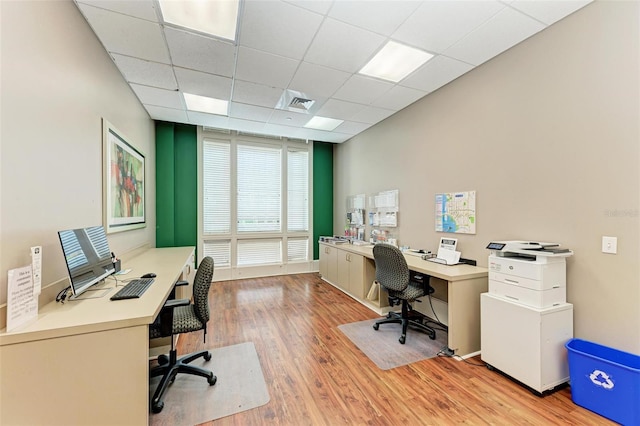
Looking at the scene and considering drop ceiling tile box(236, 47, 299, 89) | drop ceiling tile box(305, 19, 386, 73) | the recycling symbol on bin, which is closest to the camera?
the recycling symbol on bin

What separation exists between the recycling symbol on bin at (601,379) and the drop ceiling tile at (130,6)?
4040 millimetres

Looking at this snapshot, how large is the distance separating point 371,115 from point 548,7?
234 centimetres

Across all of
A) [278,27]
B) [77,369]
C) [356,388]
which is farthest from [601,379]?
[278,27]

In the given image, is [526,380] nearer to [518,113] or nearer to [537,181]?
[537,181]

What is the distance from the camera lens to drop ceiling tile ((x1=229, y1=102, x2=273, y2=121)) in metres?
3.79

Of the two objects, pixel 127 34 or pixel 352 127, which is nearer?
pixel 127 34

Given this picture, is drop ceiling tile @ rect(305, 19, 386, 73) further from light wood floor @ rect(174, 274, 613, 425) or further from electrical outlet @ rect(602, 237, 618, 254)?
light wood floor @ rect(174, 274, 613, 425)

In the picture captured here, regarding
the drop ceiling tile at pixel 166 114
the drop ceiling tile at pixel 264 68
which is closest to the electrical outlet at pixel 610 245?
the drop ceiling tile at pixel 264 68

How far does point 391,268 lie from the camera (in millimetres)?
2830

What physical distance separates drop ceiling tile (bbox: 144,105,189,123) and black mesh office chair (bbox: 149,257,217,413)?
307cm

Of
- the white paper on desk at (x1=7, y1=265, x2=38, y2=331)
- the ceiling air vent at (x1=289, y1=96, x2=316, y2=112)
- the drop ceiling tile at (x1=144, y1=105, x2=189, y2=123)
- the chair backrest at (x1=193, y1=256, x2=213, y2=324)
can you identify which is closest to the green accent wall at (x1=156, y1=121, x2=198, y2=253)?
the drop ceiling tile at (x1=144, y1=105, x2=189, y2=123)

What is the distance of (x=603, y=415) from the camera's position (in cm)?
171

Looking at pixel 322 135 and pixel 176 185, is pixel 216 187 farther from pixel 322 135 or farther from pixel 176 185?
pixel 322 135

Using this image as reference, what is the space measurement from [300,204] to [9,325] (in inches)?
191
